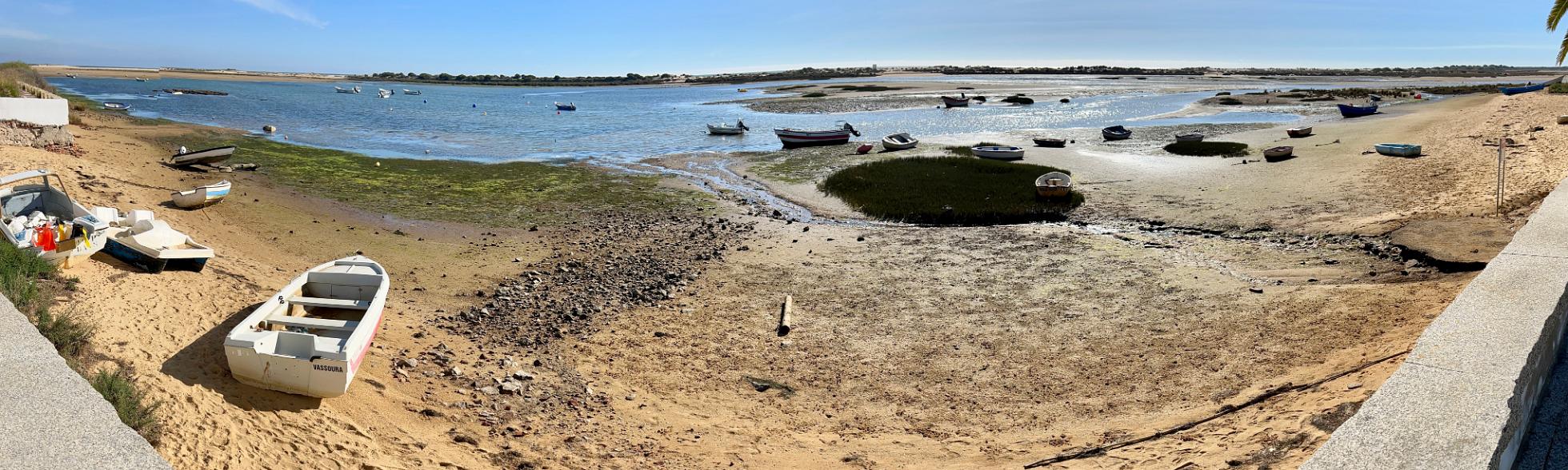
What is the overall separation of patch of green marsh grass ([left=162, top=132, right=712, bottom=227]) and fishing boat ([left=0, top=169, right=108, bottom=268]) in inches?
337

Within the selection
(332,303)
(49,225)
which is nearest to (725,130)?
(332,303)

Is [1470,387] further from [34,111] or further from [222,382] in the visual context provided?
[34,111]

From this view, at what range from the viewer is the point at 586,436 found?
8.95m

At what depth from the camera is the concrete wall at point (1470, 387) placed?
4613 millimetres

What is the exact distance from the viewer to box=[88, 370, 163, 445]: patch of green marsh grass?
6.31 metres

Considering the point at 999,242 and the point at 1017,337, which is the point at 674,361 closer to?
the point at 1017,337

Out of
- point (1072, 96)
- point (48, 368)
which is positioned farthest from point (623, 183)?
point (1072, 96)

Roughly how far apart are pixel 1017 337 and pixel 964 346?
858mm

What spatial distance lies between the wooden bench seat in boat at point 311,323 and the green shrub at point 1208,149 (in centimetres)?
3073

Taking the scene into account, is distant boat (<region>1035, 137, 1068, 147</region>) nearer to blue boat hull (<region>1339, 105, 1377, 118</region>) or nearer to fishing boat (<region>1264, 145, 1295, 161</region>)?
fishing boat (<region>1264, 145, 1295, 161</region>)

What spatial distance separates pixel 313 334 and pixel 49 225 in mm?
4342

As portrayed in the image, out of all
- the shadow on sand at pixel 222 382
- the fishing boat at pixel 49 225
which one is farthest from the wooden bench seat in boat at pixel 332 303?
the fishing boat at pixel 49 225

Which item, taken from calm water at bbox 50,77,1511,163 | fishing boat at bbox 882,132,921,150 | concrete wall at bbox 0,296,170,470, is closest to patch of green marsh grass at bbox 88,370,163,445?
concrete wall at bbox 0,296,170,470

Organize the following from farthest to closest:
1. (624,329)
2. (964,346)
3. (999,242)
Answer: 1. (999,242)
2. (624,329)
3. (964,346)
